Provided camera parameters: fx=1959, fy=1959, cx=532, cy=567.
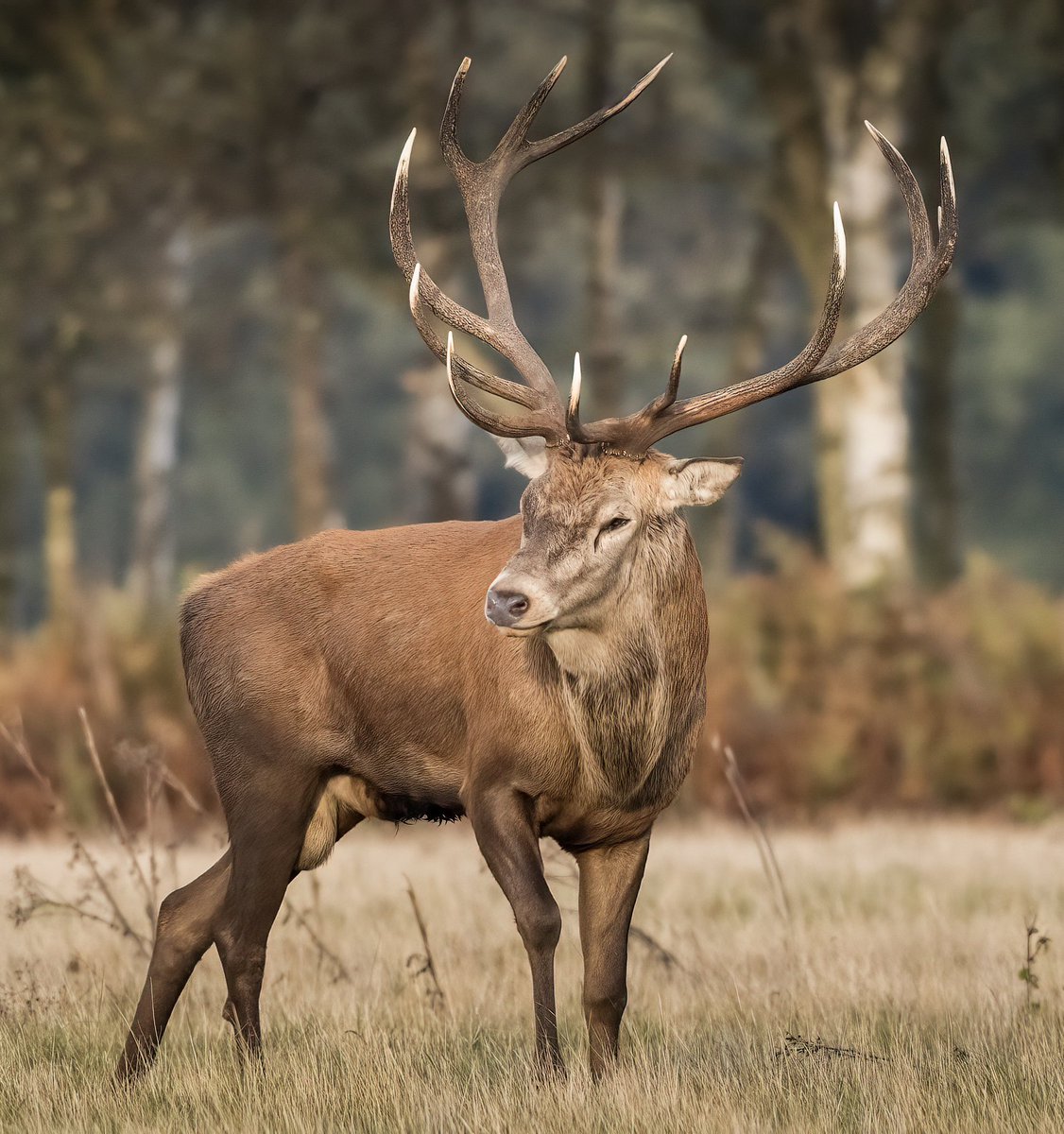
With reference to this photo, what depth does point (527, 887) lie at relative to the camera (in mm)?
5270

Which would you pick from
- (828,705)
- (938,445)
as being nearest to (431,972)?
(828,705)

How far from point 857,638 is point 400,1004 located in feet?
22.4

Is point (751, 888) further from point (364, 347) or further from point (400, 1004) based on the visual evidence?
point (364, 347)

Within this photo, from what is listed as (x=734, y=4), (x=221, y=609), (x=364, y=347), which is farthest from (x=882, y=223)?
(x=364, y=347)

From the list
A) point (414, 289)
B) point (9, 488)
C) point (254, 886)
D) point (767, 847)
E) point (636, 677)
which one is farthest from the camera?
point (9, 488)

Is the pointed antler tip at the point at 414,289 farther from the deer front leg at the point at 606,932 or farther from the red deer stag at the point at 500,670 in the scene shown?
the deer front leg at the point at 606,932

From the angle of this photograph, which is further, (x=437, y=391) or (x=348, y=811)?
(x=437, y=391)

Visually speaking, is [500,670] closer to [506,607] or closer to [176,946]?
[506,607]

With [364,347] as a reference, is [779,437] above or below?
below

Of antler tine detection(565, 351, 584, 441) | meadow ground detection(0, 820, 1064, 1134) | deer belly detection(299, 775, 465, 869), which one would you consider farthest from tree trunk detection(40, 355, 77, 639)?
antler tine detection(565, 351, 584, 441)

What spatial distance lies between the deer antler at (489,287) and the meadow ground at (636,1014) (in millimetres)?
1789

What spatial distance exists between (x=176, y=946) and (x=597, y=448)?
6.40ft

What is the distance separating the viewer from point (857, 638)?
12.6 metres

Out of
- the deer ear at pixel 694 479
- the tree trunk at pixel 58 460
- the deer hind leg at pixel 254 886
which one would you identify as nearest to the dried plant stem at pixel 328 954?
the deer hind leg at pixel 254 886
